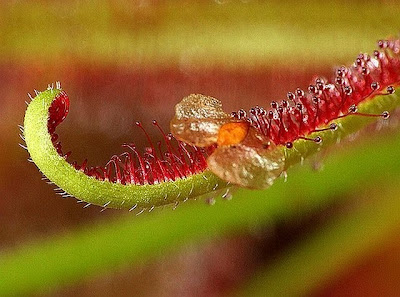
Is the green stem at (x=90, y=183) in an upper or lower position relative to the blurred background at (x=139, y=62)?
Result: lower

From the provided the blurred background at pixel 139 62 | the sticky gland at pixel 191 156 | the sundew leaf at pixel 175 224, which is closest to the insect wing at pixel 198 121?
the sticky gland at pixel 191 156

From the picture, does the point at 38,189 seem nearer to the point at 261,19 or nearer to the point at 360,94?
the point at 261,19

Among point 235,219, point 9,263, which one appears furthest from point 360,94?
point 9,263

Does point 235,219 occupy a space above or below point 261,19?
below

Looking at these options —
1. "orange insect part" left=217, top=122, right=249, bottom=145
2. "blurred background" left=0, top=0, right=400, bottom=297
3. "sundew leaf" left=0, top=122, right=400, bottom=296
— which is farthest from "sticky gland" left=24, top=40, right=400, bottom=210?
"blurred background" left=0, top=0, right=400, bottom=297

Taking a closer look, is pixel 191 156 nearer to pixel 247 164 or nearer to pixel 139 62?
pixel 247 164

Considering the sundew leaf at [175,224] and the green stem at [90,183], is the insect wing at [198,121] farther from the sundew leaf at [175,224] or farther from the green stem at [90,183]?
the sundew leaf at [175,224]
